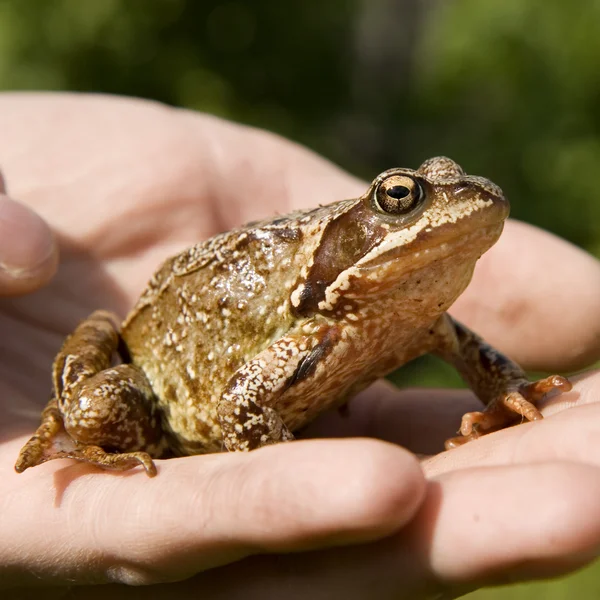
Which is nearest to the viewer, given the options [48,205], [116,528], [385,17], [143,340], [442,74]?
[116,528]

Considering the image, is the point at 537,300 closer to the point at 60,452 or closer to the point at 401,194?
the point at 401,194

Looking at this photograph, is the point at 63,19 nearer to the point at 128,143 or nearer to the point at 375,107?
the point at 128,143

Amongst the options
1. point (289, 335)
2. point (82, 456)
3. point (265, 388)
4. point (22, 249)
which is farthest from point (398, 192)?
point (22, 249)

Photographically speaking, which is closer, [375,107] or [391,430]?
[391,430]

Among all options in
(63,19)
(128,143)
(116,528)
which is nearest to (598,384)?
(116,528)

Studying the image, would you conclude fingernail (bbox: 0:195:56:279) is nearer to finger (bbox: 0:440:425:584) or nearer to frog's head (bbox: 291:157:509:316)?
finger (bbox: 0:440:425:584)

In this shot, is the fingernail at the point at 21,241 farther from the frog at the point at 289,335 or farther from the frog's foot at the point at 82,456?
the frog's foot at the point at 82,456
